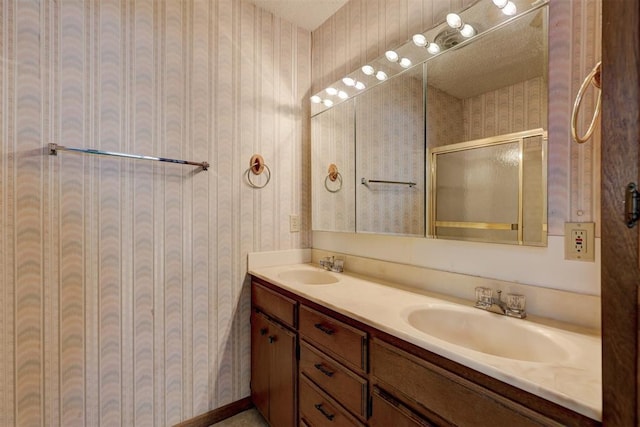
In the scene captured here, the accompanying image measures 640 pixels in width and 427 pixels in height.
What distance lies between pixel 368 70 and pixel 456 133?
0.70 meters

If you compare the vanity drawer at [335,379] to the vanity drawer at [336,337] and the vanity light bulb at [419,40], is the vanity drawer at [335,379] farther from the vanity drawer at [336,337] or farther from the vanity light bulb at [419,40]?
the vanity light bulb at [419,40]

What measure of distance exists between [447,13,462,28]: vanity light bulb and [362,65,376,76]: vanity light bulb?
1.61 ft

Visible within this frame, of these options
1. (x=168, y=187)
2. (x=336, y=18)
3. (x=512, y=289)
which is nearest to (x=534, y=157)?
(x=512, y=289)

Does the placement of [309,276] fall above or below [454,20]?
below

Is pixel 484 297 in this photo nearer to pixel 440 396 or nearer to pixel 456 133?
pixel 440 396

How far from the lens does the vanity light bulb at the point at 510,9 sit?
1.14m

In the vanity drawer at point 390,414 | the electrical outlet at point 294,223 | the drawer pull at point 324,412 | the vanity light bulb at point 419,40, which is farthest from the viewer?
the electrical outlet at point 294,223

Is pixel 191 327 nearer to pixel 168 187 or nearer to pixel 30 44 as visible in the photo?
pixel 168 187

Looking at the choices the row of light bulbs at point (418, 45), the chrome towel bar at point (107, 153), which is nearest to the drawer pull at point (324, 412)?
the chrome towel bar at point (107, 153)

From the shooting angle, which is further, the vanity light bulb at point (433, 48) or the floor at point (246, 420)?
the floor at point (246, 420)

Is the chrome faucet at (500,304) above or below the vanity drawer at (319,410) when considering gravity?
above

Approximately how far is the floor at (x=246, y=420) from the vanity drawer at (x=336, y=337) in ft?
2.64

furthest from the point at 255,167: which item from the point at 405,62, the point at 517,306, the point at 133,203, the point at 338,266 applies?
the point at 517,306

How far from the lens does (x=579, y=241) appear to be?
993mm
